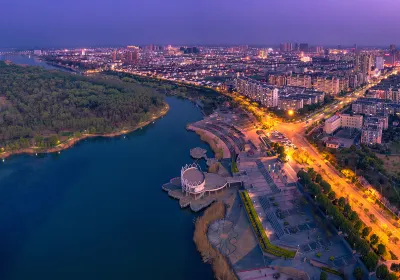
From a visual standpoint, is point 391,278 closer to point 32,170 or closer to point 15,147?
point 32,170

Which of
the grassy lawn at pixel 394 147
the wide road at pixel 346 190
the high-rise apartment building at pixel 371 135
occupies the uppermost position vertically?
the high-rise apartment building at pixel 371 135

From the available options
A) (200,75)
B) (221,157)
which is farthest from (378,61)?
(221,157)

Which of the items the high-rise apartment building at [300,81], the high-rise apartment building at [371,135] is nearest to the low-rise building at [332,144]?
the high-rise apartment building at [371,135]

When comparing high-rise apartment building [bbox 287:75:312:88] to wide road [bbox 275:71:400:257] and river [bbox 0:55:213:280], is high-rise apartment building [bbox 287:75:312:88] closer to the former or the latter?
wide road [bbox 275:71:400:257]

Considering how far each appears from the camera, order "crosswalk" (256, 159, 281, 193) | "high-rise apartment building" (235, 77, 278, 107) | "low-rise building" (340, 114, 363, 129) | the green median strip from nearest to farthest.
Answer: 1. the green median strip
2. "crosswalk" (256, 159, 281, 193)
3. "low-rise building" (340, 114, 363, 129)
4. "high-rise apartment building" (235, 77, 278, 107)

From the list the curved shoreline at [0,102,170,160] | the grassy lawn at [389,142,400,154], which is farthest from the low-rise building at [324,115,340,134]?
the curved shoreline at [0,102,170,160]

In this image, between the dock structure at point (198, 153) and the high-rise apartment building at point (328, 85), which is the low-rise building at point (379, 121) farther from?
the high-rise apartment building at point (328, 85)

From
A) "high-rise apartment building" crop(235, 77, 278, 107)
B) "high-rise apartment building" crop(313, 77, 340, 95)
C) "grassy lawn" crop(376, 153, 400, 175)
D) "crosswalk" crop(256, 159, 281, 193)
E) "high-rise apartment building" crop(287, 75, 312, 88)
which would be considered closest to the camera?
"crosswalk" crop(256, 159, 281, 193)
